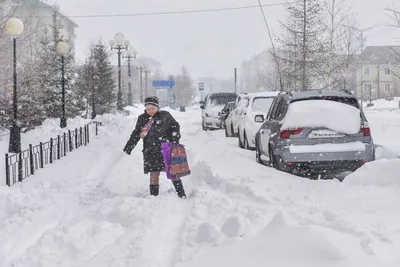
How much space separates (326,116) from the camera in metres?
8.57

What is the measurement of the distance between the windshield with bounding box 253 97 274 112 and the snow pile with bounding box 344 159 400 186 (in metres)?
8.24

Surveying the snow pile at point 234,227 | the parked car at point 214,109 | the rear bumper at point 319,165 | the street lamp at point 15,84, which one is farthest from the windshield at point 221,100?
the snow pile at point 234,227

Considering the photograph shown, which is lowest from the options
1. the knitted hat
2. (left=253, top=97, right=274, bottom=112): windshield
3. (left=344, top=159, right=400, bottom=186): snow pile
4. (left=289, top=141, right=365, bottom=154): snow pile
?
(left=344, top=159, right=400, bottom=186): snow pile

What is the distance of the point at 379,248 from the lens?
4293mm

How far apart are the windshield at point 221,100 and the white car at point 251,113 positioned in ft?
30.4

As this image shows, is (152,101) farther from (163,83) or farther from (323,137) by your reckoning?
(163,83)

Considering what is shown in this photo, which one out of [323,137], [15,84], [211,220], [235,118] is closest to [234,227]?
[211,220]

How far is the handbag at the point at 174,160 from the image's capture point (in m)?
7.56

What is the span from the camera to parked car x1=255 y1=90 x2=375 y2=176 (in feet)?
28.1

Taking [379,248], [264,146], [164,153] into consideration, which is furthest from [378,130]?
[379,248]

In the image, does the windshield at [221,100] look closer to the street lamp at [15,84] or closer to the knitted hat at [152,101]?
the street lamp at [15,84]

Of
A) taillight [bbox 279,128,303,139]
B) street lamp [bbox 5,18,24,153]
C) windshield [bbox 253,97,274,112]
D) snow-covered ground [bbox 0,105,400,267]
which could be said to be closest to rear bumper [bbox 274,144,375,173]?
taillight [bbox 279,128,303,139]

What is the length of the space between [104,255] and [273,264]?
65.3 inches

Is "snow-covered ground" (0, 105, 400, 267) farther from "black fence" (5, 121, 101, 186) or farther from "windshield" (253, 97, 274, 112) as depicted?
"windshield" (253, 97, 274, 112)
